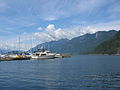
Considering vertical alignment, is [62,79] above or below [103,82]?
above

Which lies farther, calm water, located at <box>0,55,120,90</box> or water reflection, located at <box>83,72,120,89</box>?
water reflection, located at <box>83,72,120,89</box>

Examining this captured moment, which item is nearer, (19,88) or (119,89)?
(119,89)

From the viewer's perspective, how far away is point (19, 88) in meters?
43.9

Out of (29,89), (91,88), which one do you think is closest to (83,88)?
(91,88)

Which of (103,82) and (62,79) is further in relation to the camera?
(62,79)

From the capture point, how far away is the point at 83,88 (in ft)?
138

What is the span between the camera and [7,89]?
43.2m

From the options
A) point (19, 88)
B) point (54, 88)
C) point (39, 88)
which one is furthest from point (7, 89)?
point (54, 88)

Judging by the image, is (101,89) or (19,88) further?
(19,88)

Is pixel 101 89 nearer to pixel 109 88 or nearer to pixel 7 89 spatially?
pixel 109 88

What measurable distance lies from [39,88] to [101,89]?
13621 millimetres

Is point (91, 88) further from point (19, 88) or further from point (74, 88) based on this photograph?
point (19, 88)

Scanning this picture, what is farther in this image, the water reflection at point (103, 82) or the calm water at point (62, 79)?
the water reflection at point (103, 82)

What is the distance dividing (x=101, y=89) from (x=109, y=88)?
92.0 inches
